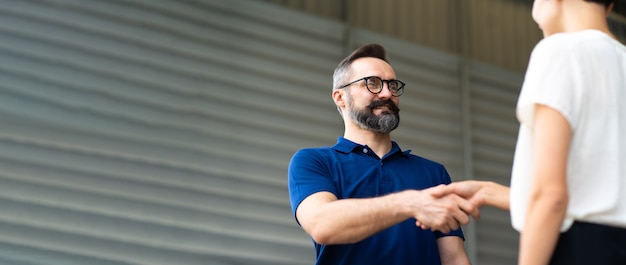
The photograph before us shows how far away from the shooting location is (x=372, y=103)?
345 cm

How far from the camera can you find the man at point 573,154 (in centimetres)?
186

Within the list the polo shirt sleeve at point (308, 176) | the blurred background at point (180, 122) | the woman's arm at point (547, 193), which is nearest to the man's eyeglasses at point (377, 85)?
the polo shirt sleeve at point (308, 176)

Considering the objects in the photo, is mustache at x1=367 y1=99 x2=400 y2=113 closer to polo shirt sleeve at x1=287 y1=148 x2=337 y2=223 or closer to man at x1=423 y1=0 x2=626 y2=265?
polo shirt sleeve at x1=287 y1=148 x2=337 y2=223

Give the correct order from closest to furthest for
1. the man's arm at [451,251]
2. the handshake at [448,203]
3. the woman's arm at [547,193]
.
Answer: the woman's arm at [547,193] < the handshake at [448,203] < the man's arm at [451,251]

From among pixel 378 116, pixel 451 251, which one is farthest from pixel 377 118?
pixel 451 251

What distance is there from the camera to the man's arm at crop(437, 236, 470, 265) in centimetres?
318

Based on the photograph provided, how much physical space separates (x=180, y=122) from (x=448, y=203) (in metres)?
4.30

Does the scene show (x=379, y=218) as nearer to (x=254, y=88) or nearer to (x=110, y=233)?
(x=110, y=233)

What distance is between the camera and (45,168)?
613 cm

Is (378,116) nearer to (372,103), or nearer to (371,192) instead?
(372,103)

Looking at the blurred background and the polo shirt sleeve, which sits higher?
the blurred background

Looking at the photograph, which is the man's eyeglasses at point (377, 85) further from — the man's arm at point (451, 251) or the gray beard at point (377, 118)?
the man's arm at point (451, 251)

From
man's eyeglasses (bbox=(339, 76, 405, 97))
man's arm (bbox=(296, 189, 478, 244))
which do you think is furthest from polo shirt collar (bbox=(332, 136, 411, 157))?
man's arm (bbox=(296, 189, 478, 244))

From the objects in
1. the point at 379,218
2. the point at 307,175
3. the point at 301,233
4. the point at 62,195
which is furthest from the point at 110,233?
the point at 379,218
